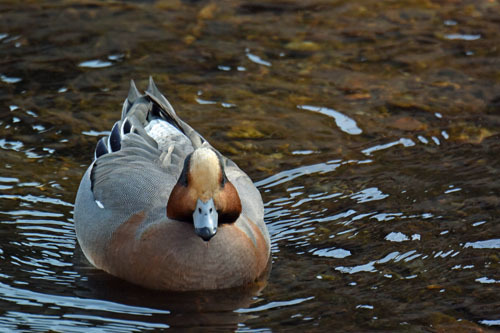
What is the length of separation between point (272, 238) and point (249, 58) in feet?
13.8

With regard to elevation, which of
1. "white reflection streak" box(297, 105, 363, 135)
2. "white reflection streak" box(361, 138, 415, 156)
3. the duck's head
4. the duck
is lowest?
"white reflection streak" box(361, 138, 415, 156)

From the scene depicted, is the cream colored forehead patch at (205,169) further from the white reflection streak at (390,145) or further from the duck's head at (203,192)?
the white reflection streak at (390,145)

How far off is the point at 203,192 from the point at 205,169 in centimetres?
17

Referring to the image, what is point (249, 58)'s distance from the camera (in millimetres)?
11898

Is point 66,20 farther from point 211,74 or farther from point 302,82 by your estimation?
point 302,82

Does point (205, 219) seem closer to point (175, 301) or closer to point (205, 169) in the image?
point (205, 169)

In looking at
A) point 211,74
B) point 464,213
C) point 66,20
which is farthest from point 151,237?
point 66,20

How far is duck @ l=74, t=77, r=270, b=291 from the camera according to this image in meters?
7.02

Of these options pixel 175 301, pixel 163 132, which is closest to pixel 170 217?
pixel 175 301

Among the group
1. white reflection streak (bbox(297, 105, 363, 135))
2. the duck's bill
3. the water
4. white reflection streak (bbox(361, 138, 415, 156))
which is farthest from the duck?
white reflection streak (bbox(297, 105, 363, 135))

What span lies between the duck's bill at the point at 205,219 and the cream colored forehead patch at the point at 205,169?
4.8 inches

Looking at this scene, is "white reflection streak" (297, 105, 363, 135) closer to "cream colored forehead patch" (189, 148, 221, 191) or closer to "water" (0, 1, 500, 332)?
"water" (0, 1, 500, 332)

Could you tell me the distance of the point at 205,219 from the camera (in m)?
6.88

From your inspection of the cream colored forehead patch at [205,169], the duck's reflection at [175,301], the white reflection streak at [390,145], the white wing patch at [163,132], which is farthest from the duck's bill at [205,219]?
the white reflection streak at [390,145]
